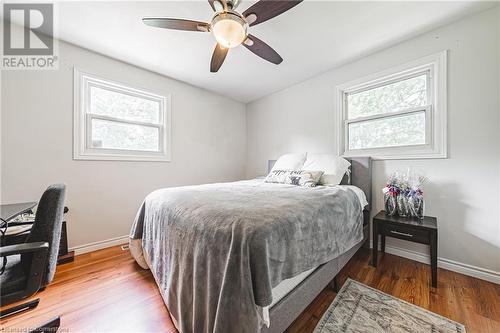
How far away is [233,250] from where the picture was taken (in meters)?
0.82

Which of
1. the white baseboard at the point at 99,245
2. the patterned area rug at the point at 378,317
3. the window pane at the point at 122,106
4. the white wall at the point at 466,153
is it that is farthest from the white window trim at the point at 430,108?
the white baseboard at the point at 99,245

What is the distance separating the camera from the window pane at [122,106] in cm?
246

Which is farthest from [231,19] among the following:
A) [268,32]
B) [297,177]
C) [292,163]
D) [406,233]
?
[406,233]

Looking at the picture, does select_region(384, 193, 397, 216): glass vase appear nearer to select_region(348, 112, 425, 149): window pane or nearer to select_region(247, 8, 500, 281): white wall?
select_region(247, 8, 500, 281): white wall

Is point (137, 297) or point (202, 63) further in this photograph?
point (202, 63)

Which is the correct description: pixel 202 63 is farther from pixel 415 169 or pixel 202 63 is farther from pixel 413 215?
pixel 413 215

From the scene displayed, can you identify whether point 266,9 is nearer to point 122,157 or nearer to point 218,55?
point 218,55

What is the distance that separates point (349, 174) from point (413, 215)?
0.75 metres

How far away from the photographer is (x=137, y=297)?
151 centimetres

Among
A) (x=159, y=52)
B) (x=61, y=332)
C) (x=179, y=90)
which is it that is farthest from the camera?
(x=179, y=90)

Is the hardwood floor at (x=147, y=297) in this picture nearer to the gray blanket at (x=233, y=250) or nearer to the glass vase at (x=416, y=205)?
the gray blanket at (x=233, y=250)

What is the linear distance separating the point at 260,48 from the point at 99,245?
2.95 m

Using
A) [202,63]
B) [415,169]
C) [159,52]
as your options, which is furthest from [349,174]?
[159,52]

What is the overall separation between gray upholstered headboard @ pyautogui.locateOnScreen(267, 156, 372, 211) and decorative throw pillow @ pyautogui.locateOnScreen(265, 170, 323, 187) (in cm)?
51
